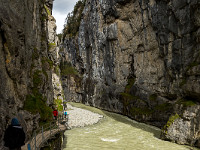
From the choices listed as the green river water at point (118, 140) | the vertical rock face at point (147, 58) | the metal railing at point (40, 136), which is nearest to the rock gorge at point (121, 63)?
the vertical rock face at point (147, 58)

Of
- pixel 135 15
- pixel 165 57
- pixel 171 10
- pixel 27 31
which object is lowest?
pixel 165 57

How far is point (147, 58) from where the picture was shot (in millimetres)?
27062

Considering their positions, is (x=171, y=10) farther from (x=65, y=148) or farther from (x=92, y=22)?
(x=92, y=22)

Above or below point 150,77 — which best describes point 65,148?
below

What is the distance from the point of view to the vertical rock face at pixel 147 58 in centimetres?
1808

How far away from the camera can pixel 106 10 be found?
123 feet

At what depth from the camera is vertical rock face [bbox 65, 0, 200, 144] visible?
59.3 feet

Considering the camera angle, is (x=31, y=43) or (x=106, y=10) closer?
(x=31, y=43)

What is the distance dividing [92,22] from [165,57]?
93.5 ft

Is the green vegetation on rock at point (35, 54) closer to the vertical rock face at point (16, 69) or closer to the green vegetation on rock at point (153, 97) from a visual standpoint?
the vertical rock face at point (16, 69)

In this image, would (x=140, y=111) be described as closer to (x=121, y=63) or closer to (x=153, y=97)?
(x=153, y=97)

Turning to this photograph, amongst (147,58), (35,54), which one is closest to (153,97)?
(147,58)

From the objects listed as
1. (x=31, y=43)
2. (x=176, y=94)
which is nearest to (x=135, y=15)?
(x=176, y=94)

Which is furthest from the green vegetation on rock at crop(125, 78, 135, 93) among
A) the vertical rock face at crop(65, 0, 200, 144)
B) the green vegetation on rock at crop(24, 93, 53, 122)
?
the green vegetation on rock at crop(24, 93, 53, 122)
